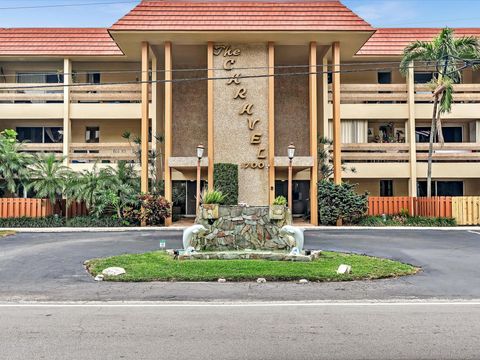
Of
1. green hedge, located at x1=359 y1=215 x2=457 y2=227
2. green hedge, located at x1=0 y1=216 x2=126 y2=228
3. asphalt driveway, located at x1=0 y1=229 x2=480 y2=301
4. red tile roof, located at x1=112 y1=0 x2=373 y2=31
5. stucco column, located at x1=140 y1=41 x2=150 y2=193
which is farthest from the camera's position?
stucco column, located at x1=140 y1=41 x2=150 y2=193

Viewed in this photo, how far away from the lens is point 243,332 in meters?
6.04

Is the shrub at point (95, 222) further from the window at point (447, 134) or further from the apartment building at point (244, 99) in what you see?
the window at point (447, 134)

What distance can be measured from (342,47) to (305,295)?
63.2 ft

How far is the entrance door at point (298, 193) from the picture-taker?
28125mm

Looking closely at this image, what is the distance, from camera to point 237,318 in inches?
269

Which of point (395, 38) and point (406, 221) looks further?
point (395, 38)

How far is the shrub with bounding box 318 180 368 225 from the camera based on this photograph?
73.8ft

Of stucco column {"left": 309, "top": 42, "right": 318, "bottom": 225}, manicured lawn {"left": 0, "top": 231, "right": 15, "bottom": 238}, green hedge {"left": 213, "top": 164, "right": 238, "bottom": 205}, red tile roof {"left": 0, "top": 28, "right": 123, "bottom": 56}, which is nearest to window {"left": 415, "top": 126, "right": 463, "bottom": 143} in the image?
stucco column {"left": 309, "top": 42, "right": 318, "bottom": 225}

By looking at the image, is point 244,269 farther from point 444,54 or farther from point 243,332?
point 444,54

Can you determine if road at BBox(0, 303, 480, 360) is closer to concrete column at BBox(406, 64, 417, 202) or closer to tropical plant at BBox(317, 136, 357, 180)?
tropical plant at BBox(317, 136, 357, 180)

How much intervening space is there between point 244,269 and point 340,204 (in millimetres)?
12956

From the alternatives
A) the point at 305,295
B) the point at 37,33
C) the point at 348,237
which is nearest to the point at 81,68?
the point at 37,33

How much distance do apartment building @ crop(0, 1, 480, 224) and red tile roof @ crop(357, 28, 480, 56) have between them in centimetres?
9

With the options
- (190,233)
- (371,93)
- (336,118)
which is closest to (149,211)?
(190,233)
